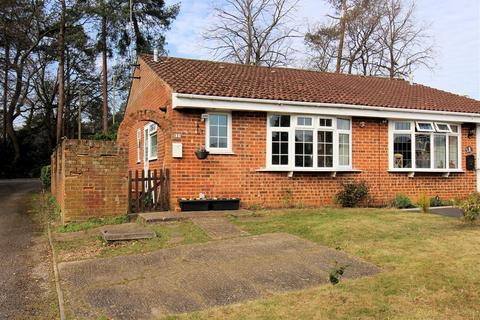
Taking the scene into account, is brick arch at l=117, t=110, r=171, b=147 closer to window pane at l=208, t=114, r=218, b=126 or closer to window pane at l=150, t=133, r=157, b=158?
window pane at l=208, t=114, r=218, b=126

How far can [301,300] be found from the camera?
16.1 feet

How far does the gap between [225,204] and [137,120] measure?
313cm

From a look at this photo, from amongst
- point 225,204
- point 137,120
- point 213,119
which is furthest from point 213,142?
point 137,120

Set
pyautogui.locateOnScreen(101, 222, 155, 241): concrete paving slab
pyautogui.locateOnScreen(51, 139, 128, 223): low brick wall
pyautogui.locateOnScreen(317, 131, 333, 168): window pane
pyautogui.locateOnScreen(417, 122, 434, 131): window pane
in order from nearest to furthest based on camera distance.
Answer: pyautogui.locateOnScreen(101, 222, 155, 241): concrete paving slab
pyautogui.locateOnScreen(51, 139, 128, 223): low brick wall
pyautogui.locateOnScreen(317, 131, 333, 168): window pane
pyautogui.locateOnScreen(417, 122, 434, 131): window pane

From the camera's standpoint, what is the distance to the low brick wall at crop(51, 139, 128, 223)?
10.8 m

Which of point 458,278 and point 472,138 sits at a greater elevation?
point 472,138

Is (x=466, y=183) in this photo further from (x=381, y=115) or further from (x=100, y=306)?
(x=100, y=306)

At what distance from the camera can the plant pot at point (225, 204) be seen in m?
11.9

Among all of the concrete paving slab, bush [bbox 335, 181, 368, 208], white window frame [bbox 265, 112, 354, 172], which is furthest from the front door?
bush [bbox 335, 181, 368, 208]

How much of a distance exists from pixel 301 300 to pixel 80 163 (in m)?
7.61

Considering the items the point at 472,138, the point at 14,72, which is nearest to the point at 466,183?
the point at 472,138

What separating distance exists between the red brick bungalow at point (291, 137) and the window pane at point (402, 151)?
0.10ft

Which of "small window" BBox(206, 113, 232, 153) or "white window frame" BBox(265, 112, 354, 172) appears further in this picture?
"white window frame" BBox(265, 112, 354, 172)

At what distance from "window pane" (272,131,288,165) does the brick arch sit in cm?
301
